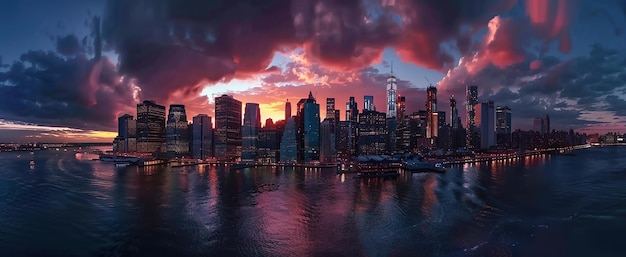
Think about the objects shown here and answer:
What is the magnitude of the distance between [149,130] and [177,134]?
69.4 ft

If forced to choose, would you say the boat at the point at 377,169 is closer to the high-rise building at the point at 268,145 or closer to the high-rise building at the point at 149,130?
the high-rise building at the point at 268,145

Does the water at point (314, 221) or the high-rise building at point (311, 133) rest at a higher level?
the high-rise building at point (311, 133)

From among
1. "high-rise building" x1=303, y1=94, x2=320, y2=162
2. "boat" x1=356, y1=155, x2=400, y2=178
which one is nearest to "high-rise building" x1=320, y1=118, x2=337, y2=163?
"high-rise building" x1=303, y1=94, x2=320, y2=162

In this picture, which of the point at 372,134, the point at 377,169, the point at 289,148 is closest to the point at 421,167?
the point at 377,169

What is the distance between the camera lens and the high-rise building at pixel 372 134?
592 ft

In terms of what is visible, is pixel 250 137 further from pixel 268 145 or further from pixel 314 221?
pixel 314 221

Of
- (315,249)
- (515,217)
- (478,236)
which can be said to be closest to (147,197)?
(315,249)

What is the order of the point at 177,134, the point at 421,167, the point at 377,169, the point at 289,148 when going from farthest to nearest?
the point at 177,134, the point at 289,148, the point at 421,167, the point at 377,169

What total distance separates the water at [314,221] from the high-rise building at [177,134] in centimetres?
10273

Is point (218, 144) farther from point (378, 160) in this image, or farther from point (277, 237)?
point (277, 237)

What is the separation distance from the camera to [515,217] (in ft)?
135

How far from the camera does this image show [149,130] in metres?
180

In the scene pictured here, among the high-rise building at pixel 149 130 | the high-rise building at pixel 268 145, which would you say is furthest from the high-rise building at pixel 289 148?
the high-rise building at pixel 149 130

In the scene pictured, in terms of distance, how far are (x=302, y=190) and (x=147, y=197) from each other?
26.8m
